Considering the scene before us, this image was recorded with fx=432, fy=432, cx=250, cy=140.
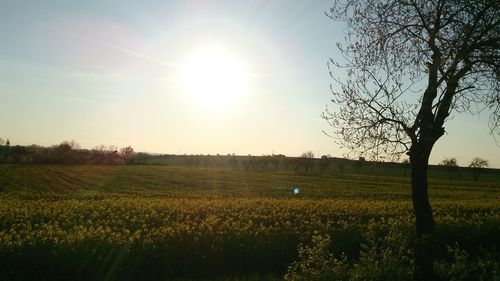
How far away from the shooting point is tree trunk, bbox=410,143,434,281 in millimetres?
8719

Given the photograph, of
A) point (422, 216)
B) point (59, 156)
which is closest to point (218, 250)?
point (422, 216)

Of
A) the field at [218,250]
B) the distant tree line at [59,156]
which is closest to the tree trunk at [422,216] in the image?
the field at [218,250]

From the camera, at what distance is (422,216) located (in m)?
9.05

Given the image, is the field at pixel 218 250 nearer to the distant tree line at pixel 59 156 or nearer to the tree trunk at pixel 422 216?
the tree trunk at pixel 422 216

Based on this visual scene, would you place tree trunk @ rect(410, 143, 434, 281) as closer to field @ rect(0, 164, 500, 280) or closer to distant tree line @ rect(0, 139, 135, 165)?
field @ rect(0, 164, 500, 280)

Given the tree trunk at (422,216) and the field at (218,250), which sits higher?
the tree trunk at (422,216)

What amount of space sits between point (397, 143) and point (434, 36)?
220 cm

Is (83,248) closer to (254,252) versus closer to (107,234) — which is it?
(107,234)

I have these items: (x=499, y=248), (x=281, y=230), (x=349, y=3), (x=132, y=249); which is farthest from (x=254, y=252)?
(x=499, y=248)

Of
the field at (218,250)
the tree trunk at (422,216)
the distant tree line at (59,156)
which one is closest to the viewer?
the tree trunk at (422,216)

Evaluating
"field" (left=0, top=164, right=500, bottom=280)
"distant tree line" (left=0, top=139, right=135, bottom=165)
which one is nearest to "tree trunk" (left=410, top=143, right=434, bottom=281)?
"field" (left=0, top=164, right=500, bottom=280)

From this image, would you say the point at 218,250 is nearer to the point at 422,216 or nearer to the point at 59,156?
the point at 422,216

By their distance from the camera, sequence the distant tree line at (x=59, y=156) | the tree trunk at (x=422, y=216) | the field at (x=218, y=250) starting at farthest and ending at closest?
the distant tree line at (x=59, y=156) → the field at (x=218, y=250) → the tree trunk at (x=422, y=216)

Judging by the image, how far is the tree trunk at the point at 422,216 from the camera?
8719mm
